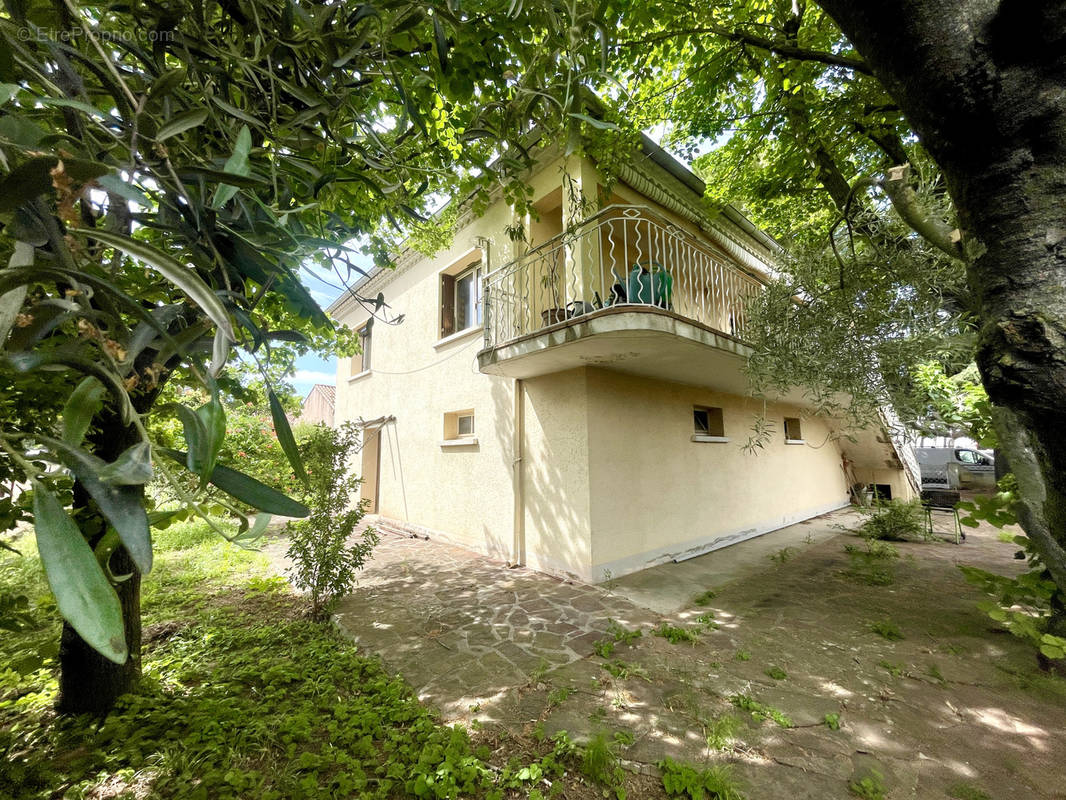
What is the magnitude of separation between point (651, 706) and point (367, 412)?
9283 mm

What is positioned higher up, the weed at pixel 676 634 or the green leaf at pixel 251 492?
the green leaf at pixel 251 492

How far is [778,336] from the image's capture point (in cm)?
391

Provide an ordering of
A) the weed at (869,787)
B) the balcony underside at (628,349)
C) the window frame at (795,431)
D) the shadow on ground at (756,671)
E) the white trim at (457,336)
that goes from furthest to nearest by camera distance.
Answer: the window frame at (795,431) < the white trim at (457,336) < the balcony underside at (628,349) < the shadow on ground at (756,671) < the weed at (869,787)

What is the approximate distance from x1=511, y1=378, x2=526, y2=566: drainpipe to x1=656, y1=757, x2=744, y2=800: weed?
3769 mm

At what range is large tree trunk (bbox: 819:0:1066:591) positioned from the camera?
0.90m

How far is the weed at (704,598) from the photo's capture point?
440 cm

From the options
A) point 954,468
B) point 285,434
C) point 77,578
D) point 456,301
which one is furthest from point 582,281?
point 954,468

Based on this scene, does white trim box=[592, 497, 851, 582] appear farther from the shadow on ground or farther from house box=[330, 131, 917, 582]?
the shadow on ground

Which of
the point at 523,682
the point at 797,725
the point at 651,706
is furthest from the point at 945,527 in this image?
the point at 523,682

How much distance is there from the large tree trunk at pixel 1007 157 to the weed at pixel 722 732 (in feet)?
6.79

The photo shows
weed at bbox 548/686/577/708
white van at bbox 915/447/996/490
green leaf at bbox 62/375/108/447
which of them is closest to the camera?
green leaf at bbox 62/375/108/447

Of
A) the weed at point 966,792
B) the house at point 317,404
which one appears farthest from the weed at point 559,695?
the house at point 317,404

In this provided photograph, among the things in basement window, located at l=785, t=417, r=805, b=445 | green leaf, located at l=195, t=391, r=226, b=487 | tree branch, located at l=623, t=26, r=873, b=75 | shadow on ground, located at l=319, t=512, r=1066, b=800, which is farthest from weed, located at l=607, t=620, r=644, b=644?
basement window, located at l=785, t=417, r=805, b=445

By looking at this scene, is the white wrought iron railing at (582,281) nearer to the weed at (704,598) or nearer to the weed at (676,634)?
the weed at (704,598)
